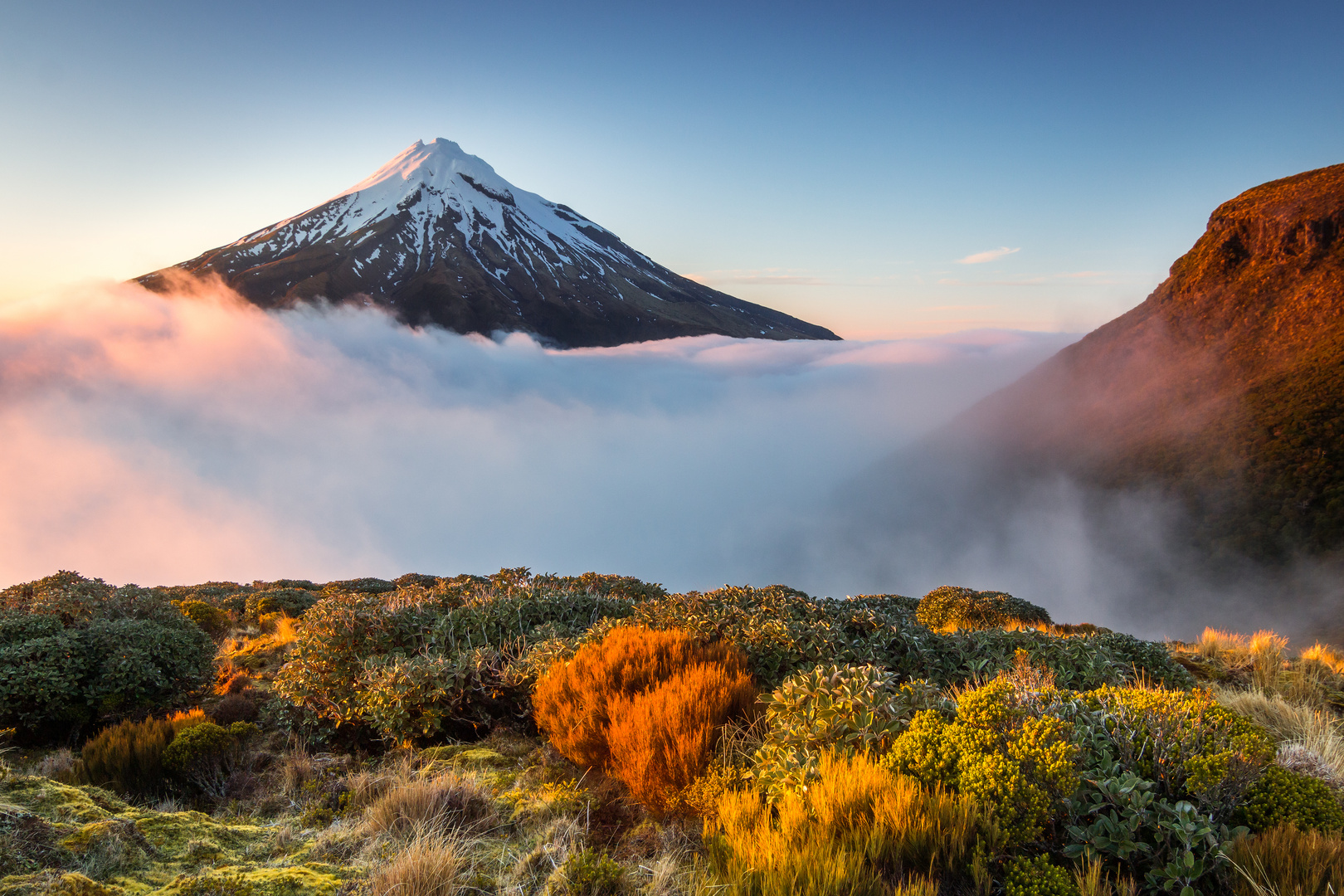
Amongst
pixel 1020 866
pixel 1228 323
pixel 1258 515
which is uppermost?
pixel 1228 323

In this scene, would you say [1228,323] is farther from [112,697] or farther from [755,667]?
[112,697]

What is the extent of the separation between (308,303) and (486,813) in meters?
216

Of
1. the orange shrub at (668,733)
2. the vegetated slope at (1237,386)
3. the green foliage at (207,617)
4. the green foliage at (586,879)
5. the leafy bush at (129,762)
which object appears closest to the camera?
the green foliage at (586,879)

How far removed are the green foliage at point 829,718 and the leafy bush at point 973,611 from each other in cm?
1009

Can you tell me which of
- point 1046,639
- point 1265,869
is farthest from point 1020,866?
point 1046,639

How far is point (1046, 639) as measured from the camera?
680cm

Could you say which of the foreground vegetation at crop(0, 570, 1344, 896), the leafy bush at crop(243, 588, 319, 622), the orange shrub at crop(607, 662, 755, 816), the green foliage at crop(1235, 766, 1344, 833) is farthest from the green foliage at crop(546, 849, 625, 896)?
the leafy bush at crop(243, 588, 319, 622)

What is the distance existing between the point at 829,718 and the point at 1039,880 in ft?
4.01

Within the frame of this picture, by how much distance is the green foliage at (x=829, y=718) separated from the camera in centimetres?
319

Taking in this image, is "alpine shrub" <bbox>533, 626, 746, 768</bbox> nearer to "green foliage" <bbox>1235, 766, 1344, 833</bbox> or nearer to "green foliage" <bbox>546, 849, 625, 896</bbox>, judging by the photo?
"green foliage" <bbox>546, 849, 625, 896</bbox>

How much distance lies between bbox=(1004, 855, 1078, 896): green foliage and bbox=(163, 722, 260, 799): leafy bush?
5.10 meters

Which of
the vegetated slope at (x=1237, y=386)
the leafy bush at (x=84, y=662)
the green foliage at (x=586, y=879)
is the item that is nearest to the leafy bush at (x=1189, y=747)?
the green foliage at (x=586, y=879)

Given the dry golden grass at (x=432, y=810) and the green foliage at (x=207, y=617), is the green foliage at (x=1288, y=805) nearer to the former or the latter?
the dry golden grass at (x=432, y=810)

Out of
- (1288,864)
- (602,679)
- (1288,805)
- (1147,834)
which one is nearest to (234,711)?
(602,679)
